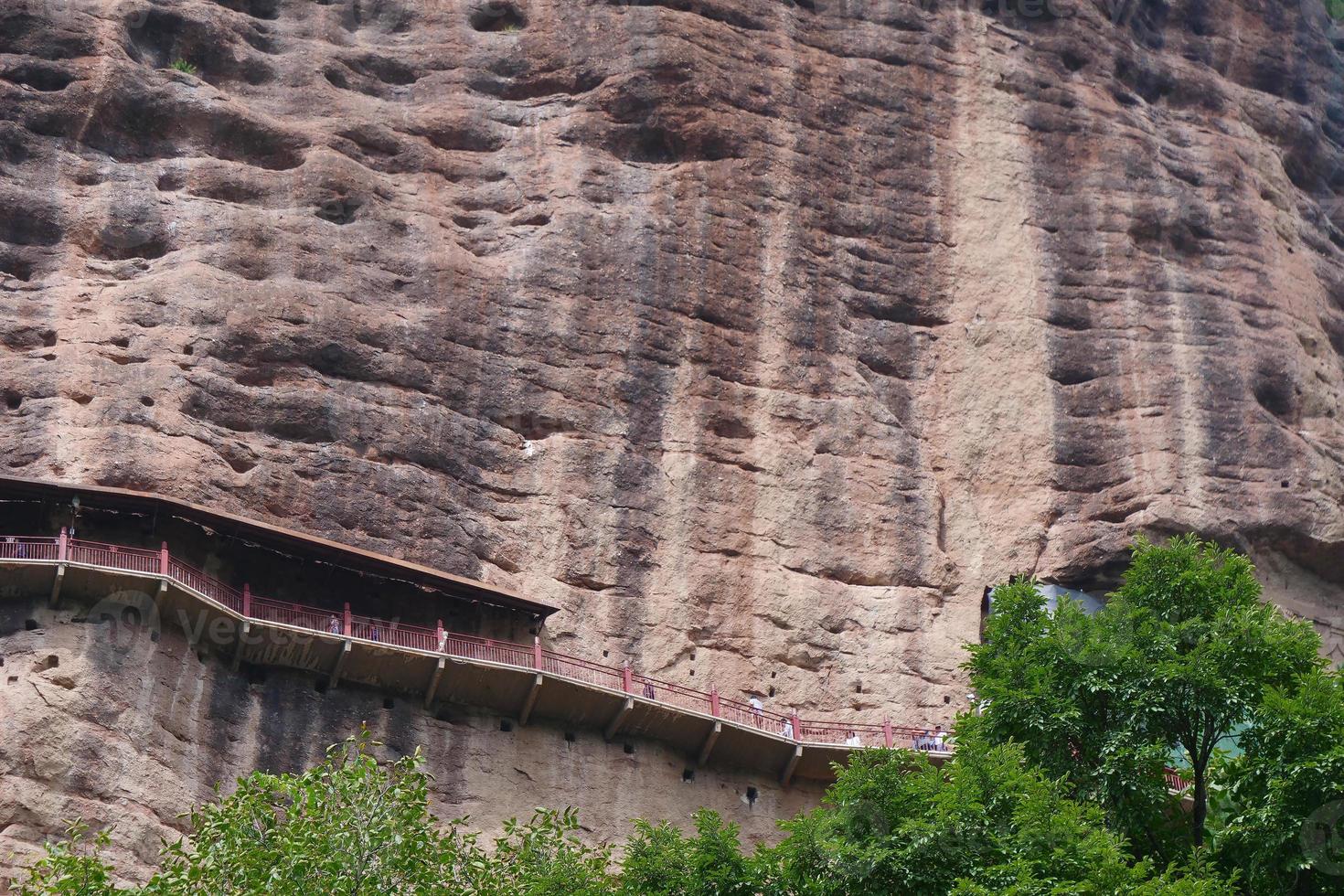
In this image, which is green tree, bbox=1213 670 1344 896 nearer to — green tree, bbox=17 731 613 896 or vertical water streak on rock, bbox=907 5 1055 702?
green tree, bbox=17 731 613 896

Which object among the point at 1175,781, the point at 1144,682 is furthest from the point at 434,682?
the point at 1175,781

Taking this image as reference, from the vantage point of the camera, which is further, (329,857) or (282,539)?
(282,539)

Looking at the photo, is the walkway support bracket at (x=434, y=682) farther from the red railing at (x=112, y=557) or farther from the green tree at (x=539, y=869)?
the red railing at (x=112, y=557)

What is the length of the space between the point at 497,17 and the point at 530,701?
19.5m

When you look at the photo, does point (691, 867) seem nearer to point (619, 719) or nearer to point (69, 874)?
point (69, 874)

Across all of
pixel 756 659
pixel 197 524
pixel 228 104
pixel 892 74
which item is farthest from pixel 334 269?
pixel 892 74

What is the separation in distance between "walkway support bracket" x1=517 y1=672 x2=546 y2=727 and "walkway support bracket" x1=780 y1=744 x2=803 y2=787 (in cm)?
507

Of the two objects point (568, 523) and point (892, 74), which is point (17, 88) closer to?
point (568, 523)

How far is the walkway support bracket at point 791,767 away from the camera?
39.9 m

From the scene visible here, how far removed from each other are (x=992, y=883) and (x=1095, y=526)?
1826 centimetres

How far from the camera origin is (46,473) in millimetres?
37938

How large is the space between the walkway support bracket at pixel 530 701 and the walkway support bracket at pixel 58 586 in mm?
8370

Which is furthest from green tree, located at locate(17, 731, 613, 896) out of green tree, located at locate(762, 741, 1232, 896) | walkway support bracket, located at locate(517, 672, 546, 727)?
walkway support bracket, located at locate(517, 672, 546, 727)

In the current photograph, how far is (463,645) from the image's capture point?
3844 centimetres
